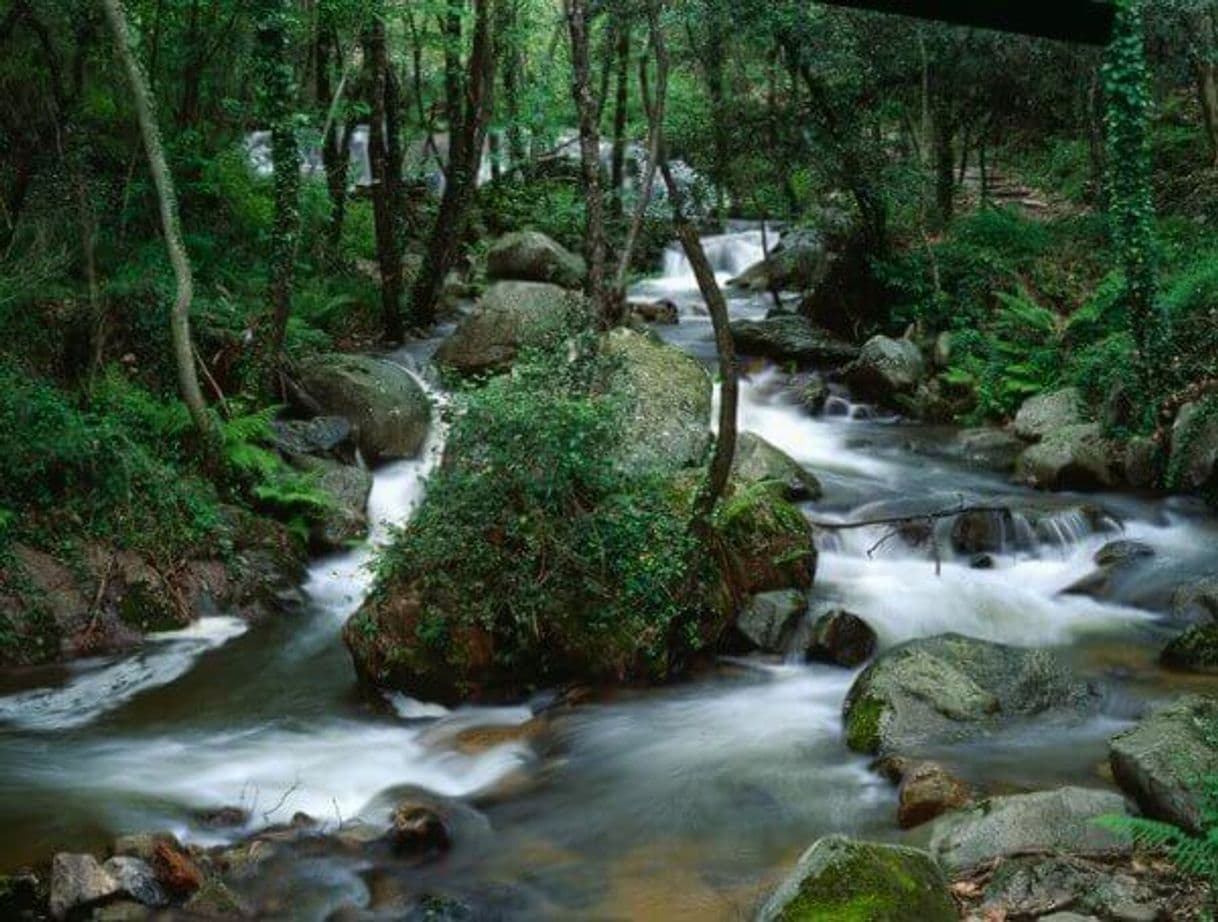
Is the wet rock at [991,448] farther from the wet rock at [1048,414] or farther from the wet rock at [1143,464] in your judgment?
the wet rock at [1143,464]

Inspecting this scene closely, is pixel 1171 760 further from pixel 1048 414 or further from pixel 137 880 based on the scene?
→ pixel 1048 414

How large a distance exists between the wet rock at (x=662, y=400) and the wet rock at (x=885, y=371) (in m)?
4.90

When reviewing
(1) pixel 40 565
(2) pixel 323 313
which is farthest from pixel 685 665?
(2) pixel 323 313

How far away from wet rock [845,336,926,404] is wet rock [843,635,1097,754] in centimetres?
867

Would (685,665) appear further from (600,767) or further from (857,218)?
(857,218)

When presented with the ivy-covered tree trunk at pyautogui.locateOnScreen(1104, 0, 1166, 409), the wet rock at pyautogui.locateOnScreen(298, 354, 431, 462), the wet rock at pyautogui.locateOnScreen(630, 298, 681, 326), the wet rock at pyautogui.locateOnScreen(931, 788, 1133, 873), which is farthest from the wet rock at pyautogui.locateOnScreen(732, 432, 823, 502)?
the wet rock at pyautogui.locateOnScreen(630, 298, 681, 326)

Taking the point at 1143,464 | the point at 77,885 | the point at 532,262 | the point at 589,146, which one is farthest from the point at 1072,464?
the point at 77,885

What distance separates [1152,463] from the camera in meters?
13.3

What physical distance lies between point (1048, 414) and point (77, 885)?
13.1m

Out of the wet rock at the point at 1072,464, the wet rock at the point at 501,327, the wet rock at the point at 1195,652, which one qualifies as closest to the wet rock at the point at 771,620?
the wet rock at the point at 1195,652

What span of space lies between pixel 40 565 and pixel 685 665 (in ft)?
19.0

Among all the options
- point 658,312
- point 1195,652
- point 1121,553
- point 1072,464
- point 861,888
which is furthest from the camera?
point 658,312

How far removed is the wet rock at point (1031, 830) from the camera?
586 cm

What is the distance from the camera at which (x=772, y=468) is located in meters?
12.7
